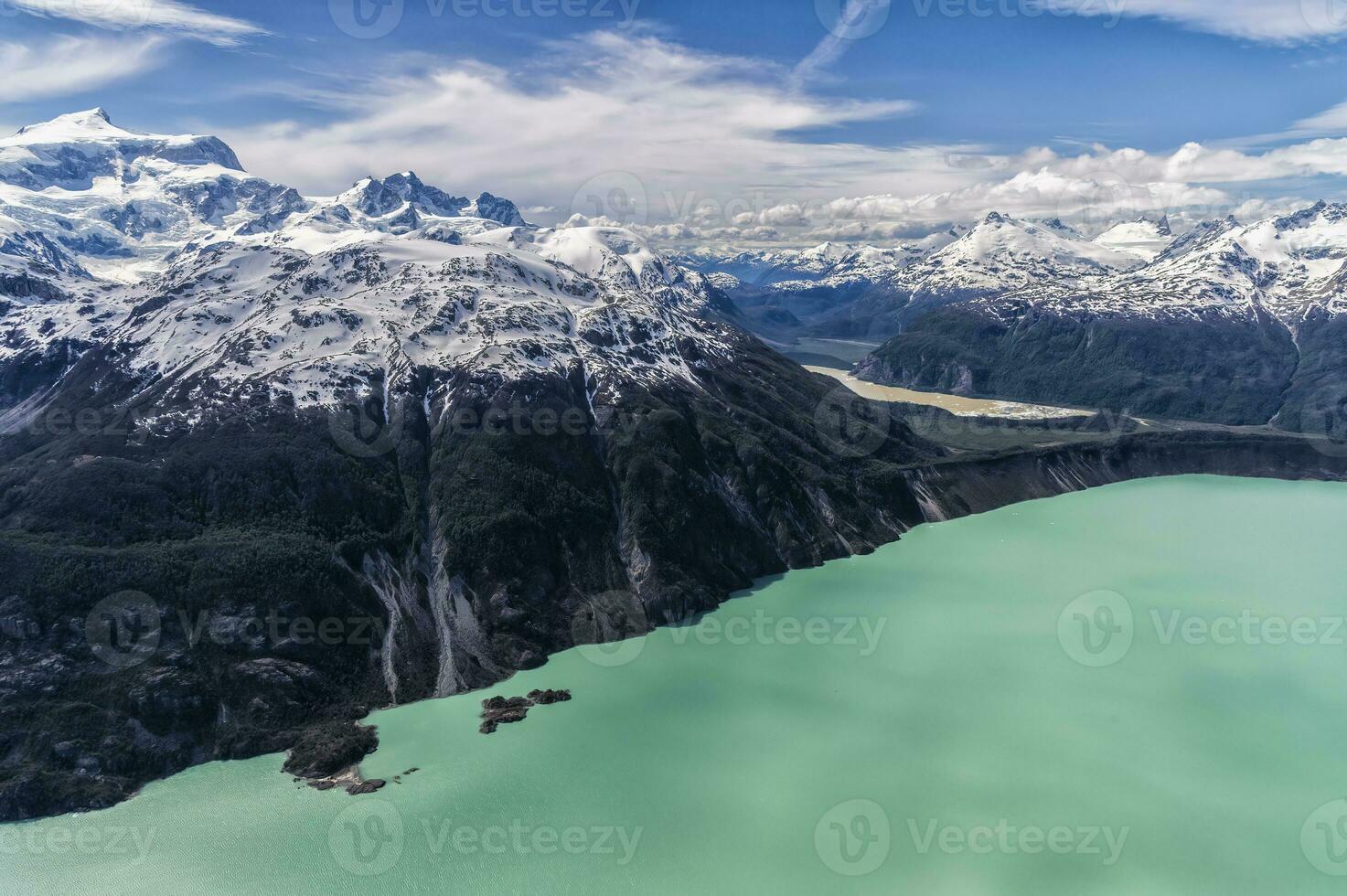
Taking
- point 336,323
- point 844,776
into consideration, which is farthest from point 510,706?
point 336,323

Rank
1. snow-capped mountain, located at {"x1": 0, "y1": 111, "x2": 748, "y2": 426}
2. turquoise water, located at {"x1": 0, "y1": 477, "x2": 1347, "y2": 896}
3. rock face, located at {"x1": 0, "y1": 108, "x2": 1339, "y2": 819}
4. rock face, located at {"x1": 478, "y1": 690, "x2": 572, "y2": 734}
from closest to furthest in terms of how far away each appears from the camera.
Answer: turquoise water, located at {"x1": 0, "y1": 477, "x2": 1347, "y2": 896} < rock face, located at {"x1": 0, "y1": 108, "x2": 1339, "y2": 819} < rock face, located at {"x1": 478, "y1": 690, "x2": 572, "y2": 734} < snow-capped mountain, located at {"x1": 0, "y1": 111, "x2": 748, "y2": 426}

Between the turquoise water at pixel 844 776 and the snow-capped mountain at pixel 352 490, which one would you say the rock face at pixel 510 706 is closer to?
the turquoise water at pixel 844 776

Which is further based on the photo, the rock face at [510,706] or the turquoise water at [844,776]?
the rock face at [510,706]

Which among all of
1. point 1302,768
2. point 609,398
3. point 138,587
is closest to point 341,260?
point 609,398

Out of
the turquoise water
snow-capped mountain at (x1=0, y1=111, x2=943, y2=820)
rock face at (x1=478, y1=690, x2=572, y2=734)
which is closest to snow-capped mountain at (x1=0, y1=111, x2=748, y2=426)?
snow-capped mountain at (x1=0, y1=111, x2=943, y2=820)

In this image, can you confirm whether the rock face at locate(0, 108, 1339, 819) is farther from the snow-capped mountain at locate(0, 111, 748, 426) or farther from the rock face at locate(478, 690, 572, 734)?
the rock face at locate(478, 690, 572, 734)

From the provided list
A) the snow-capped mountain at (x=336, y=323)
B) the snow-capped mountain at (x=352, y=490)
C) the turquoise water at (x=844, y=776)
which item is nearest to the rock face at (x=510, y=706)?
the turquoise water at (x=844, y=776)

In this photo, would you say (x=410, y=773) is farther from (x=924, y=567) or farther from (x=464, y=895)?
(x=924, y=567)

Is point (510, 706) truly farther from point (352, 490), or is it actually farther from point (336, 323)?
point (336, 323)
